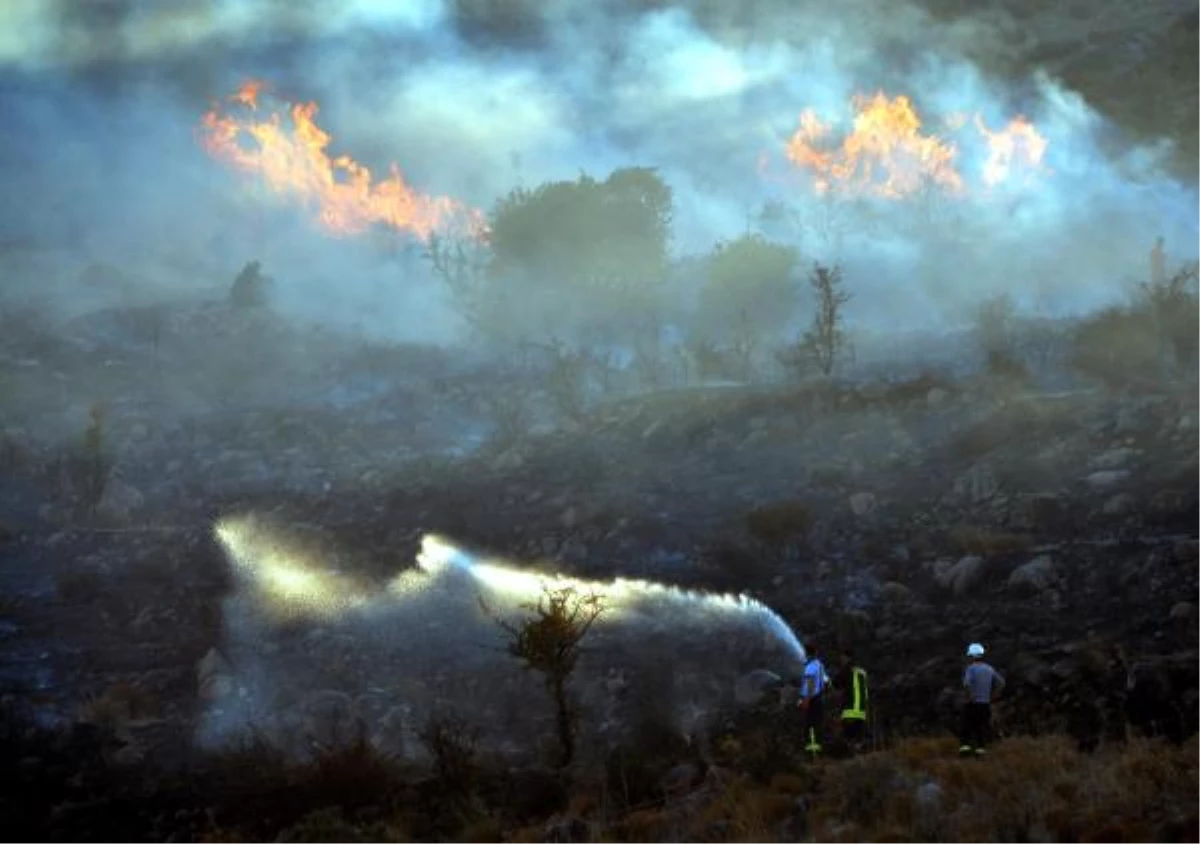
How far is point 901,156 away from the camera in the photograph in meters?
84.3

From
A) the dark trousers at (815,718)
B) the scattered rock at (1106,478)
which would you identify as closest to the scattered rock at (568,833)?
the dark trousers at (815,718)

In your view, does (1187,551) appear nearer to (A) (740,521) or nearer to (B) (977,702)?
(B) (977,702)

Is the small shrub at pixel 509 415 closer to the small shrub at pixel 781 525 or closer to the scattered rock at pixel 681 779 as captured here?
the small shrub at pixel 781 525

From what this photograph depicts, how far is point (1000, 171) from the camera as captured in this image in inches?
3260

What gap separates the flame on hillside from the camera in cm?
8162

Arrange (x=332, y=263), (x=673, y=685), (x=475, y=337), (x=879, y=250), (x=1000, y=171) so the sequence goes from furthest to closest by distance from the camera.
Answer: (x=1000, y=171)
(x=332, y=263)
(x=879, y=250)
(x=475, y=337)
(x=673, y=685)

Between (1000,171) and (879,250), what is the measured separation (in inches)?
809

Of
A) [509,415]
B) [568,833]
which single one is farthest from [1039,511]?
[509,415]

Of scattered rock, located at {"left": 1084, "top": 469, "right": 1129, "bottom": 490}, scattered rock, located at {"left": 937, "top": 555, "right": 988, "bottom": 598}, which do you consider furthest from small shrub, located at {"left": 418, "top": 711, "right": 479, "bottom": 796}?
scattered rock, located at {"left": 1084, "top": 469, "right": 1129, "bottom": 490}

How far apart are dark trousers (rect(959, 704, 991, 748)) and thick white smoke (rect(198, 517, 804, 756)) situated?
478 cm

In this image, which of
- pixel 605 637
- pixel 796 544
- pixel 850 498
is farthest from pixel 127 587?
pixel 850 498

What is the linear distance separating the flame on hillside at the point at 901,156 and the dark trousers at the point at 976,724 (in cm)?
7029

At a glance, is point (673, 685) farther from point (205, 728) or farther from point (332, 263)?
point (332, 263)

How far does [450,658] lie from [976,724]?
1090 cm
